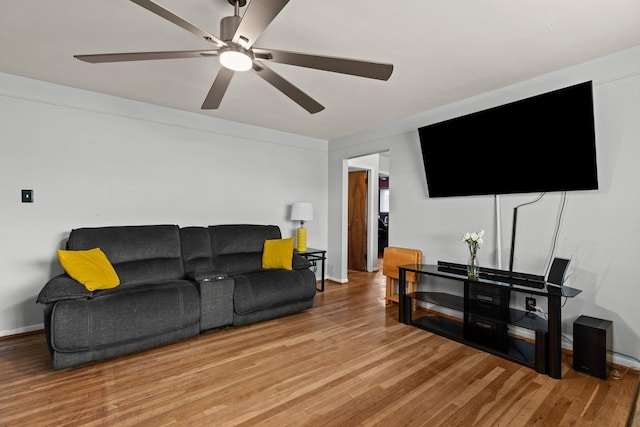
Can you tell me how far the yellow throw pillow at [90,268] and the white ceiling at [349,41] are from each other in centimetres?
162

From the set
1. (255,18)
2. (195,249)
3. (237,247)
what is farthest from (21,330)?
(255,18)

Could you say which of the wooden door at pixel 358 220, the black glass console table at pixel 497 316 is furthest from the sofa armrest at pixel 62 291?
the wooden door at pixel 358 220

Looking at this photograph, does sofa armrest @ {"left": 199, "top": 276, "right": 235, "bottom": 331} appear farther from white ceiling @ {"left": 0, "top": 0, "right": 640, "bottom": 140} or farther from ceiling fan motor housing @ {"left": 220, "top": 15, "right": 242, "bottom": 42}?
ceiling fan motor housing @ {"left": 220, "top": 15, "right": 242, "bottom": 42}

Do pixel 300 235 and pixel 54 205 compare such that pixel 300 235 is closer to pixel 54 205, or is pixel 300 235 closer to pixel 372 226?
pixel 372 226

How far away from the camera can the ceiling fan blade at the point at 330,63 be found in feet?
5.59

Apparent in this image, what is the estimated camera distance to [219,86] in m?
2.20

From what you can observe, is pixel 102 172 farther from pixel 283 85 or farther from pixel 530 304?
pixel 530 304

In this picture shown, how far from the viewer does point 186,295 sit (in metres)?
2.74

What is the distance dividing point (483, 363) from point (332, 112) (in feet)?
9.78

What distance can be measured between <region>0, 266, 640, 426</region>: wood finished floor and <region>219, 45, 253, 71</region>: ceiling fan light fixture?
2.04 meters

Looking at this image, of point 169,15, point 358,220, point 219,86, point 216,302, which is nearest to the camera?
point 169,15

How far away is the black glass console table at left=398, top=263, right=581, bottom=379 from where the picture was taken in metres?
2.27

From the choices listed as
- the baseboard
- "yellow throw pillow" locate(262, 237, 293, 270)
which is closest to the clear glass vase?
"yellow throw pillow" locate(262, 237, 293, 270)

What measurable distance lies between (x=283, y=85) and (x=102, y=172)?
247 cm
